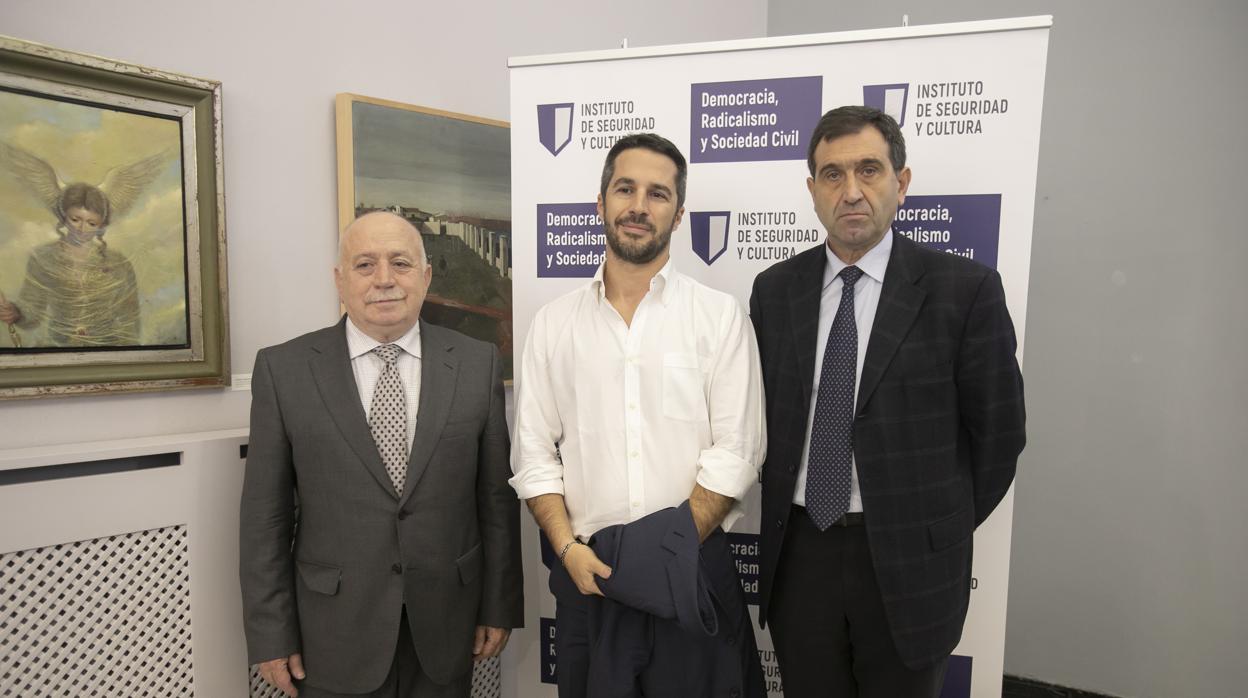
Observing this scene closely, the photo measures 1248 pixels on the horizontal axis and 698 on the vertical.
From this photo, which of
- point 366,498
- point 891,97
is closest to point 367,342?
point 366,498

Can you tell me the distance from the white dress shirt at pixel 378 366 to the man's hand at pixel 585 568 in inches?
20.9

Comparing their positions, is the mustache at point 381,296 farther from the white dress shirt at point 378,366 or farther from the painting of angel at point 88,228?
the painting of angel at point 88,228

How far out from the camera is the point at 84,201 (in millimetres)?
1837

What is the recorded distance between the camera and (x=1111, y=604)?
9.68 feet

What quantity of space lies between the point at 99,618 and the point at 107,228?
1076 millimetres

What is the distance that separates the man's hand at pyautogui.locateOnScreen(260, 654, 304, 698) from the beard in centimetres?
135

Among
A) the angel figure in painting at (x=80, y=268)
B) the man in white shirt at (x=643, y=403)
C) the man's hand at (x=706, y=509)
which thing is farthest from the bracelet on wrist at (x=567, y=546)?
the angel figure in painting at (x=80, y=268)

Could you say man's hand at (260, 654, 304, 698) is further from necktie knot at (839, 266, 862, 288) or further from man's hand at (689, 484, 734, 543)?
necktie knot at (839, 266, 862, 288)

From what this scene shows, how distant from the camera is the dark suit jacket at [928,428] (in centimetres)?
154

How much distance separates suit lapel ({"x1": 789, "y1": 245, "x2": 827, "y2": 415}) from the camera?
65.2 inches

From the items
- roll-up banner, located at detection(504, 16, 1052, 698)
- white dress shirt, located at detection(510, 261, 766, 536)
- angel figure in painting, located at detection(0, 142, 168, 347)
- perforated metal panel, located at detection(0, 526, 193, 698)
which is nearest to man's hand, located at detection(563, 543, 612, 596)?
white dress shirt, located at detection(510, 261, 766, 536)

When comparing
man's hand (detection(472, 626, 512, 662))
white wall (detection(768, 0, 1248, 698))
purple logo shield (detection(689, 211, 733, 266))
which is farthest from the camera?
white wall (detection(768, 0, 1248, 698))

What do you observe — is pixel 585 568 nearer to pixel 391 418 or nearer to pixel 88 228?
pixel 391 418

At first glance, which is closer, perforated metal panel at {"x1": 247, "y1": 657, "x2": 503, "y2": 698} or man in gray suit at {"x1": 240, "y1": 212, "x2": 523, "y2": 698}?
man in gray suit at {"x1": 240, "y1": 212, "x2": 523, "y2": 698}
